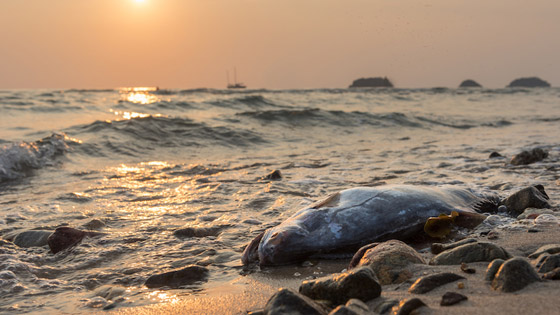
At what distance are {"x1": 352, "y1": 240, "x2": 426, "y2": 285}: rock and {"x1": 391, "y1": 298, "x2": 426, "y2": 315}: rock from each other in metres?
0.54

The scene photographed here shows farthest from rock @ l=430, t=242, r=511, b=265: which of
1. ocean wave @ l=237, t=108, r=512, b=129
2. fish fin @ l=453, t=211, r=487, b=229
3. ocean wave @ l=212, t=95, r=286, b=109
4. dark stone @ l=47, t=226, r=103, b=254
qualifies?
ocean wave @ l=212, t=95, r=286, b=109

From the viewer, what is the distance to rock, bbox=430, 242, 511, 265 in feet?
9.42

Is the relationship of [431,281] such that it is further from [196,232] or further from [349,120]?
[349,120]

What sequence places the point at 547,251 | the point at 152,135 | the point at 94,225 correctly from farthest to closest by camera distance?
the point at 152,135 < the point at 94,225 < the point at 547,251

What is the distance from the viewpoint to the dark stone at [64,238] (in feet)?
13.2

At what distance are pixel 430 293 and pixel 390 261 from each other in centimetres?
48

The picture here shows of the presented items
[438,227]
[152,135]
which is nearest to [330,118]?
[152,135]

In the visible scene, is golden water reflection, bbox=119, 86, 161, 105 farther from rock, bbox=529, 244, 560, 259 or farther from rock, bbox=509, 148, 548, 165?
rock, bbox=529, 244, 560, 259

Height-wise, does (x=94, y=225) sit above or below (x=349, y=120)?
below

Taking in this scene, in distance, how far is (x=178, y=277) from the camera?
3.26m

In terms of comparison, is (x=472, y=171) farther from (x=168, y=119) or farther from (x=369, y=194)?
(x=168, y=119)

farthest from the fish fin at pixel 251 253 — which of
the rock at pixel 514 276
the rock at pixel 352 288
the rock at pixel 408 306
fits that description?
the rock at pixel 514 276

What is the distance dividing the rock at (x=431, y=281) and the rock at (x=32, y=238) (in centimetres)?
303

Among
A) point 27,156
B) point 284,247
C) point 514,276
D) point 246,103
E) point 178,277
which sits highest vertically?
point 246,103
